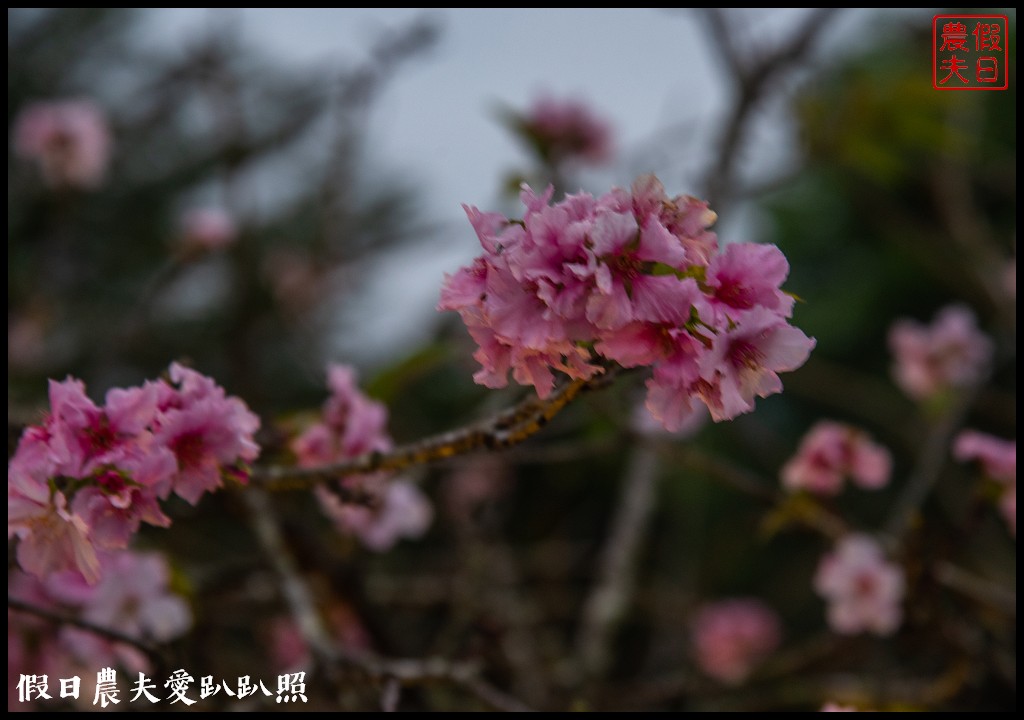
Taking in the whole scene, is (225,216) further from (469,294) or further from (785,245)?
(785,245)

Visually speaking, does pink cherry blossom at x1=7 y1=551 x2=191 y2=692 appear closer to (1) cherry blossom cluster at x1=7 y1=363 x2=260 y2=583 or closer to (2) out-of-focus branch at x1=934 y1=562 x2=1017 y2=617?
(1) cherry blossom cluster at x1=7 y1=363 x2=260 y2=583

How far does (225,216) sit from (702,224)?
2.00m

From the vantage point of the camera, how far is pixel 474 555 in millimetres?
1819

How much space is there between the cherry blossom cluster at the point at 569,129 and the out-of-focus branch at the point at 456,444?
138cm

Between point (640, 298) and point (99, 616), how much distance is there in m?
0.97

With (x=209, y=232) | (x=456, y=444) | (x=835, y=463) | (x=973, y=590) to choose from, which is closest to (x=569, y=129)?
(x=209, y=232)

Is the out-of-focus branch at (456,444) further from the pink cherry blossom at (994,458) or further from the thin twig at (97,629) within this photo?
the pink cherry blossom at (994,458)

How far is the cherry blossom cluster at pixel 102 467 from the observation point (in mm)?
653

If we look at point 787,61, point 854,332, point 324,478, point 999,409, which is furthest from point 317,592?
point 854,332

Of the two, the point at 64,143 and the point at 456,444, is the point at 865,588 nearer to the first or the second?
the point at 456,444

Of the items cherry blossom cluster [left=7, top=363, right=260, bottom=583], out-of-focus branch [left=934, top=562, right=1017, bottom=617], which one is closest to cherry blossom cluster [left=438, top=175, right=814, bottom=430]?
cherry blossom cluster [left=7, top=363, right=260, bottom=583]

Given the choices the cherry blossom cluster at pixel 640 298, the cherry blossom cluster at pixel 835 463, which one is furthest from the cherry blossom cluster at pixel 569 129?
the cherry blossom cluster at pixel 640 298

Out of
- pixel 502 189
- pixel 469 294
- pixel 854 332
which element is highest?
pixel 854 332

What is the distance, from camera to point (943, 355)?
1.77 metres
